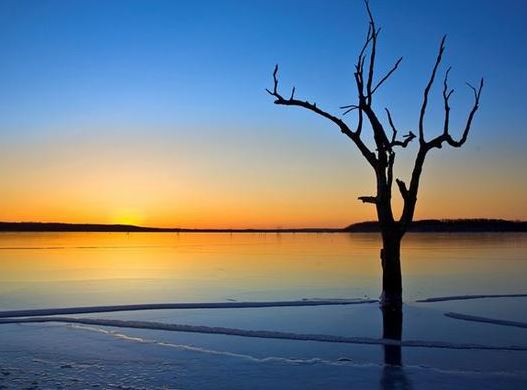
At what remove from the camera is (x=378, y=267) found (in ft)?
88.7

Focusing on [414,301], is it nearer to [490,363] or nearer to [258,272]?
[490,363]

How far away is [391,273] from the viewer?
13.7 m

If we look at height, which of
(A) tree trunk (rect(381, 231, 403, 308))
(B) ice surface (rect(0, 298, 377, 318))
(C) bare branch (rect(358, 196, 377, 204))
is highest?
(C) bare branch (rect(358, 196, 377, 204))

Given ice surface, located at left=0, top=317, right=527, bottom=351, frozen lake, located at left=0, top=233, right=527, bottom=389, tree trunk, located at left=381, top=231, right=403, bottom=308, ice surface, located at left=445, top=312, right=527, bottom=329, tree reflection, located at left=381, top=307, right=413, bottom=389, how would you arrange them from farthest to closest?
1. tree trunk, located at left=381, top=231, right=403, bottom=308
2. ice surface, located at left=445, top=312, right=527, bottom=329
3. ice surface, located at left=0, top=317, right=527, bottom=351
4. frozen lake, located at left=0, top=233, right=527, bottom=389
5. tree reflection, located at left=381, top=307, right=413, bottom=389

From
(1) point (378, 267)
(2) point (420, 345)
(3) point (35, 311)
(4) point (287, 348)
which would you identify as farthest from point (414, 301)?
(1) point (378, 267)

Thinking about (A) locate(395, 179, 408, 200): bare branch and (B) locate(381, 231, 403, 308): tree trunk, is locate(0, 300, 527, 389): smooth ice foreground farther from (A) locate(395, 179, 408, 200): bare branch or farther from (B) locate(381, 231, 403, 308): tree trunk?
(A) locate(395, 179, 408, 200): bare branch

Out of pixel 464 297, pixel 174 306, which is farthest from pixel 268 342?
pixel 464 297

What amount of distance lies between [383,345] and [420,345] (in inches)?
22.5

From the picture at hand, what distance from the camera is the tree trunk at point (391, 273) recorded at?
13.6 metres

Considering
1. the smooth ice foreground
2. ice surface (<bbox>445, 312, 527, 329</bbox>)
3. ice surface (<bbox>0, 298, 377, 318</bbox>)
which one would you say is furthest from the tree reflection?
ice surface (<bbox>0, 298, 377, 318</bbox>)

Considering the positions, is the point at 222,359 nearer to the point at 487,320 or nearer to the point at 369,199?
the point at 487,320

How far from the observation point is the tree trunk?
13555 mm

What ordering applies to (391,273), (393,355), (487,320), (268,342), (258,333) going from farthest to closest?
(391,273)
(487,320)
(258,333)
(268,342)
(393,355)

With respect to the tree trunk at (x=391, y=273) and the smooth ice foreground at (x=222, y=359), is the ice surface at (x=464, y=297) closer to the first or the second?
the tree trunk at (x=391, y=273)
